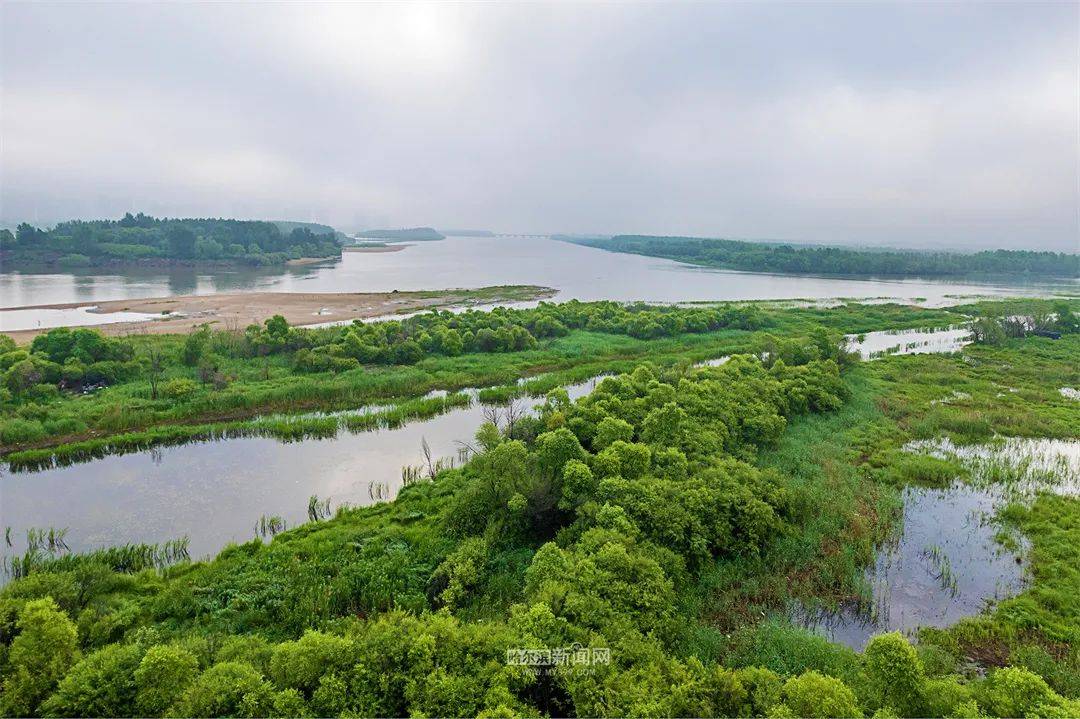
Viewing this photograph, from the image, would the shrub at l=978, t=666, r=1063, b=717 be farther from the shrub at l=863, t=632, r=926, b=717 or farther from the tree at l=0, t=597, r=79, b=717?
the tree at l=0, t=597, r=79, b=717

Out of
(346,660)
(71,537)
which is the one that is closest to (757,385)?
(346,660)

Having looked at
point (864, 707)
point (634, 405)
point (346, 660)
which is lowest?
point (864, 707)

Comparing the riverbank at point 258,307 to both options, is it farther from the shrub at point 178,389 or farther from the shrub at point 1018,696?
the shrub at point 1018,696

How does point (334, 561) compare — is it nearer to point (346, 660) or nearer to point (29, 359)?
point (346, 660)

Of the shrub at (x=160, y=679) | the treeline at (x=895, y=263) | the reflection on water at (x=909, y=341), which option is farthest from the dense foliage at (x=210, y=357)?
the treeline at (x=895, y=263)

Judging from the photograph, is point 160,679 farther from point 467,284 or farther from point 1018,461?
point 467,284

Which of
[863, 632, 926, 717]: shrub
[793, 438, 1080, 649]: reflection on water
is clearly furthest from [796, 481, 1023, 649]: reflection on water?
[863, 632, 926, 717]: shrub

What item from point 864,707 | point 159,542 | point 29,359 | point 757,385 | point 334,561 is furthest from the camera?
point 29,359
